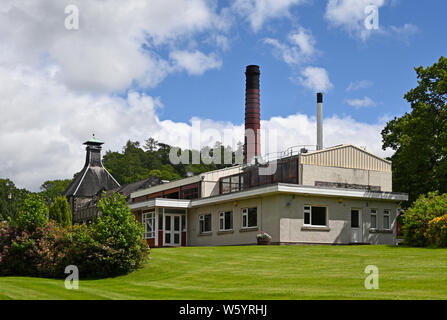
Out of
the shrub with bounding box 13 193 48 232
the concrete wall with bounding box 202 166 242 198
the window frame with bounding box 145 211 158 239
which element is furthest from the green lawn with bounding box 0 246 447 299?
the concrete wall with bounding box 202 166 242 198

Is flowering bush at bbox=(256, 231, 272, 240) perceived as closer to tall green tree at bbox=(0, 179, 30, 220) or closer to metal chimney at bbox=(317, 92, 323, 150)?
metal chimney at bbox=(317, 92, 323, 150)

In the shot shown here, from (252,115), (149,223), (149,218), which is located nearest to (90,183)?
(252,115)

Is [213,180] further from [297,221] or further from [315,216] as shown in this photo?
[297,221]

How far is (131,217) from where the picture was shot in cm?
2338

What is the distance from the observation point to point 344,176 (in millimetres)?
36750

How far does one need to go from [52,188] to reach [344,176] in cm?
8781

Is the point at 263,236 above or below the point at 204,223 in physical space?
below

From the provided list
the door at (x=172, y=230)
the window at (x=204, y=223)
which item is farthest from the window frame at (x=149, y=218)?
the window at (x=204, y=223)

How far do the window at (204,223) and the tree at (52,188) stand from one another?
72.1 metres

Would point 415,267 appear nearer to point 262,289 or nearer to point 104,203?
point 262,289

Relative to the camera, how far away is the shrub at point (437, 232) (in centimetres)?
2695

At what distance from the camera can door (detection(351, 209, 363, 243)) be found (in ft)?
115

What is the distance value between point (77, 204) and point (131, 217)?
4441 cm
